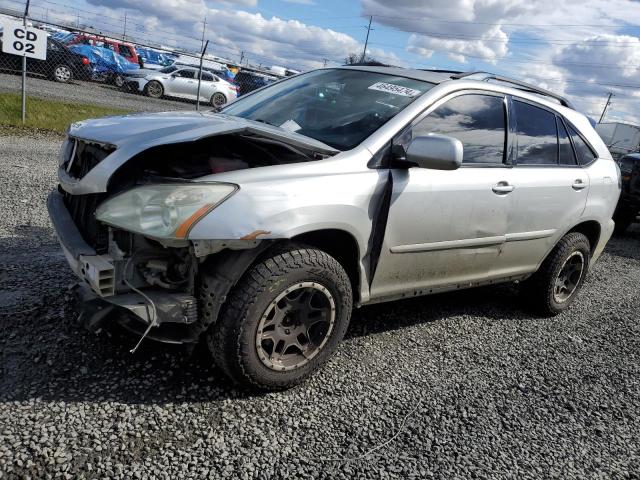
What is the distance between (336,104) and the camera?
3.59m

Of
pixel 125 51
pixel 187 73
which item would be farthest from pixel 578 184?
pixel 125 51

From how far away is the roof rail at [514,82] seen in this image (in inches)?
156

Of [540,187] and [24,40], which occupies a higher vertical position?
[24,40]

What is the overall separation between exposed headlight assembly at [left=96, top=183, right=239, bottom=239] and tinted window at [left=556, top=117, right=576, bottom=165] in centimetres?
312

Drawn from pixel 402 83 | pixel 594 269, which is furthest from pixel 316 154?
pixel 594 269

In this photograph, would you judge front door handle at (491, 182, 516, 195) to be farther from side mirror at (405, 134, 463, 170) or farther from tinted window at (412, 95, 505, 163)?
side mirror at (405, 134, 463, 170)

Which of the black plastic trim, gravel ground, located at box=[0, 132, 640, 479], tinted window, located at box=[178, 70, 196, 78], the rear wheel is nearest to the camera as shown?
gravel ground, located at box=[0, 132, 640, 479]

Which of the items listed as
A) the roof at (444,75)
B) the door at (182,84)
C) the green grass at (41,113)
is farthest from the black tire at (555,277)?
the door at (182,84)

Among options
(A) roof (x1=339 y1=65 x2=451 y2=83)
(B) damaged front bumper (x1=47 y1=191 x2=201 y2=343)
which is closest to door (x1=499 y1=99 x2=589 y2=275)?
(A) roof (x1=339 y1=65 x2=451 y2=83)

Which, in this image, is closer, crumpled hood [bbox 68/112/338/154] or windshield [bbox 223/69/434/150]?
crumpled hood [bbox 68/112/338/154]

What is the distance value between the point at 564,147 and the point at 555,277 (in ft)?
3.64

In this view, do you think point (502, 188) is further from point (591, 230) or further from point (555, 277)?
point (591, 230)

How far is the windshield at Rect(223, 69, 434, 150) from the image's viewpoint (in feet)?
10.8

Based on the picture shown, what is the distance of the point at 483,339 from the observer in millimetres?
4176
